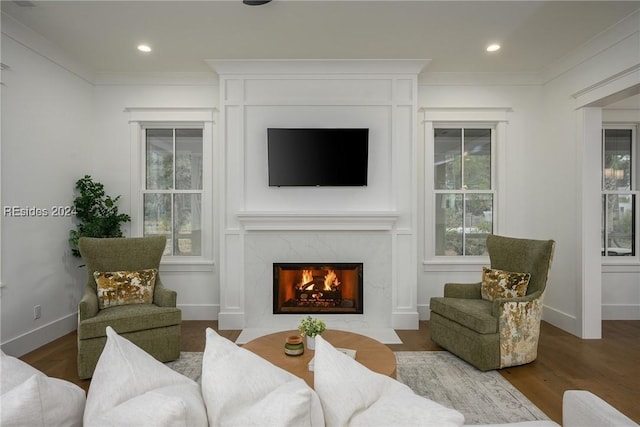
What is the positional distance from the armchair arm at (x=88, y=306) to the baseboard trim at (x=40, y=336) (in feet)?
2.67

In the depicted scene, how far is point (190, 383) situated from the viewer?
3.43 ft

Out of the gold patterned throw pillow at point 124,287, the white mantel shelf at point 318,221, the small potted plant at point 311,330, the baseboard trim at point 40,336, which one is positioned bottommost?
the baseboard trim at point 40,336

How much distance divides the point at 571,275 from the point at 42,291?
17.5 feet

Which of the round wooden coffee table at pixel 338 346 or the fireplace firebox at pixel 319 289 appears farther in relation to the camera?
the fireplace firebox at pixel 319 289

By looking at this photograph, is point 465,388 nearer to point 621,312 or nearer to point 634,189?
point 621,312

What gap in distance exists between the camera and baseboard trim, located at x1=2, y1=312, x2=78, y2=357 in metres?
3.09

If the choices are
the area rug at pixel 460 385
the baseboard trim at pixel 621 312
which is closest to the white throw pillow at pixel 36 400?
the area rug at pixel 460 385

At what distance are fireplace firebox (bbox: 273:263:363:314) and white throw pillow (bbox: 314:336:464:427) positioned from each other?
2879 mm

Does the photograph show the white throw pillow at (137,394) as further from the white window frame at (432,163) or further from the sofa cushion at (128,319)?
the white window frame at (432,163)

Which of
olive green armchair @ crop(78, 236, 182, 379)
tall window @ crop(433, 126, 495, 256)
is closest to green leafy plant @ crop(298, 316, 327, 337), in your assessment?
olive green armchair @ crop(78, 236, 182, 379)

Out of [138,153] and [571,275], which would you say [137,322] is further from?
[571,275]

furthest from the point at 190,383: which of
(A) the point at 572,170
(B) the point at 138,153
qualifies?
(A) the point at 572,170

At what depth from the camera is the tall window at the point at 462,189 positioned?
4.38 meters

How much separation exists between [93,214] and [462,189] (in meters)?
Result: 4.25
